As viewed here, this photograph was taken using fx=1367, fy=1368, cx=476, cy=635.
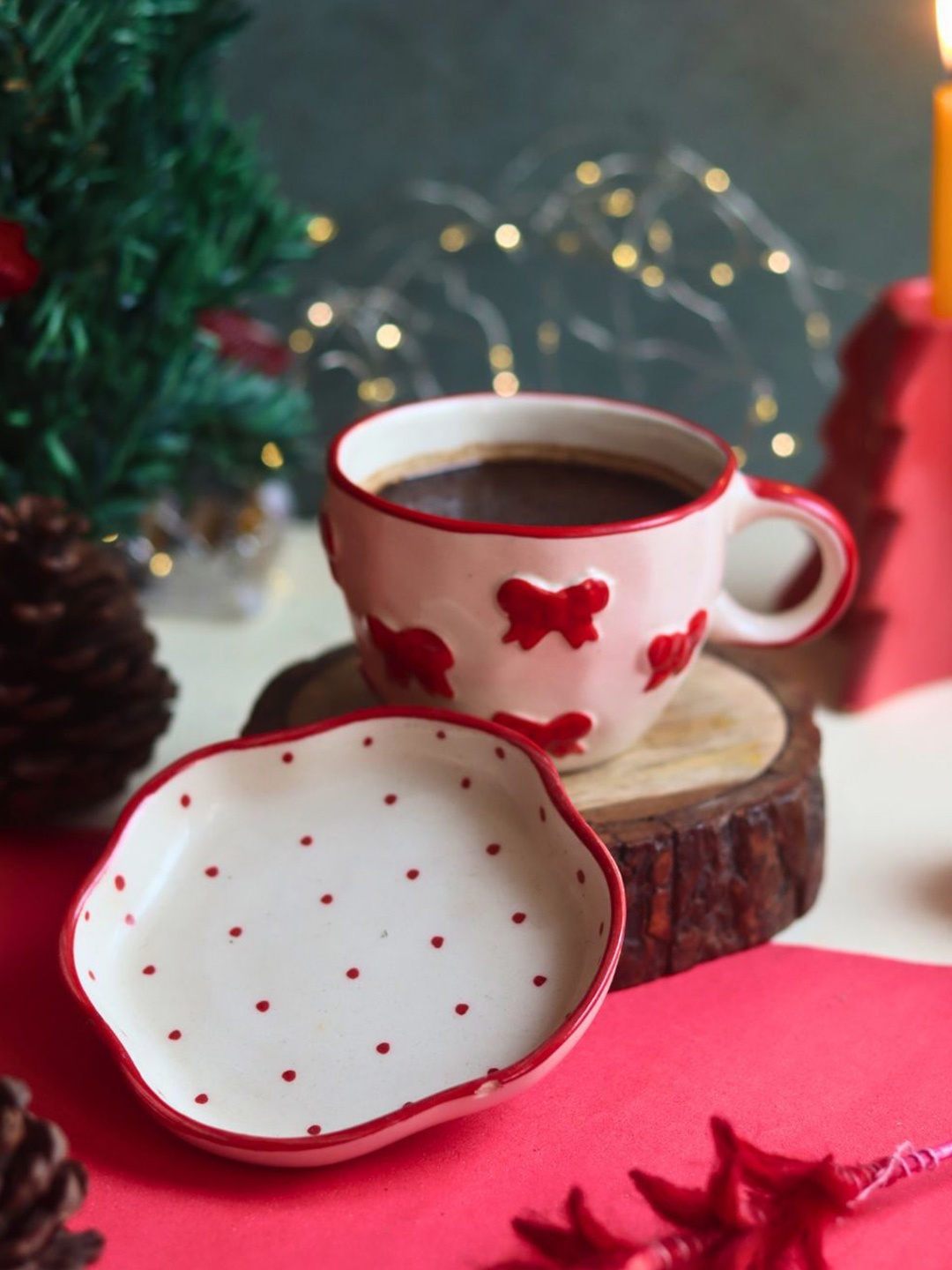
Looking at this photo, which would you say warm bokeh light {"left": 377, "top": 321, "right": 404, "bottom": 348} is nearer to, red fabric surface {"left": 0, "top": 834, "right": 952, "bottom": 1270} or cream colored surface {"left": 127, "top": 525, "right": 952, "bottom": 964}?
cream colored surface {"left": 127, "top": 525, "right": 952, "bottom": 964}

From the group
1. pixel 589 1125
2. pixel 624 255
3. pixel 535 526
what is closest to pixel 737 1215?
pixel 589 1125

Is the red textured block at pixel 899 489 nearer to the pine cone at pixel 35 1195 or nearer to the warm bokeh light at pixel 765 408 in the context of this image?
the warm bokeh light at pixel 765 408

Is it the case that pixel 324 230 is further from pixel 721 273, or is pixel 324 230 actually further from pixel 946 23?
pixel 946 23

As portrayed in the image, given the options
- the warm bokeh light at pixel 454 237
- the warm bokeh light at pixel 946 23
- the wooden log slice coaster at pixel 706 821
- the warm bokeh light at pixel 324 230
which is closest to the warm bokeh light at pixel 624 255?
the warm bokeh light at pixel 454 237

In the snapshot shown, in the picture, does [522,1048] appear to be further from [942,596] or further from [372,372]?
[372,372]

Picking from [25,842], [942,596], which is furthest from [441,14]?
[25,842]

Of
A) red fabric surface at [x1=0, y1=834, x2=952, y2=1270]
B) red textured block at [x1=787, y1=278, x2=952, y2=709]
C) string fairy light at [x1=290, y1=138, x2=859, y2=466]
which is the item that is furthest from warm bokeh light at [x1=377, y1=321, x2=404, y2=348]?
red fabric surface at [x1=0, y1=834, x2=952, y2=1270]
